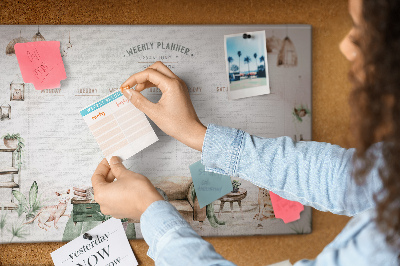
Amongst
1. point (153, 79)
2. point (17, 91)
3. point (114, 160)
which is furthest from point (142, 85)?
point (17, 91)

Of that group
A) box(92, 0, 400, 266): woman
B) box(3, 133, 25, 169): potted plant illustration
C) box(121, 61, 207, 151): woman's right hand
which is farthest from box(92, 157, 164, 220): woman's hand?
box(3, 133, 25, 169): potted plant illustration

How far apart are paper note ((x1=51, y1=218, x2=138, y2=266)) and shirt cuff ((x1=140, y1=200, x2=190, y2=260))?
0.29 metres

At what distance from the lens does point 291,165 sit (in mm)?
541

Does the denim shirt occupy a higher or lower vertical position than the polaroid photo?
lower

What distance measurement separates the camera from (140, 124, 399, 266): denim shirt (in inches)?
16.6

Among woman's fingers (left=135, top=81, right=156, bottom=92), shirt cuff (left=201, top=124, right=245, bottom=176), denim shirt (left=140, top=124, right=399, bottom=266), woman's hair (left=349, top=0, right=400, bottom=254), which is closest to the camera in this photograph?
woman's hair (left=349, top=0, right=400, bottom=254)

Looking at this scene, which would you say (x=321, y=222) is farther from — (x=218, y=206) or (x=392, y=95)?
(x=392, y=95)

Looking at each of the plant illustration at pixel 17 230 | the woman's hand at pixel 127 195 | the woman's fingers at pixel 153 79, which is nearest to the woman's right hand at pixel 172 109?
the woman's fingers at pixel 153 79

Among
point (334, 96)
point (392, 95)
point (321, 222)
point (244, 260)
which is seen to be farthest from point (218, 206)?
point (392, 95)

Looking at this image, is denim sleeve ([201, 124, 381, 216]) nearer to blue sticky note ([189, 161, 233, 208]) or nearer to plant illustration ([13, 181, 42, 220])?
blue sticky note ([189, 161, 233, 208])

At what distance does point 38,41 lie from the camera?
69cm

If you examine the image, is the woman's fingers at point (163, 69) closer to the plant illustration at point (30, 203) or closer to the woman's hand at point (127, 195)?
the woman's hand at point (127, 195)

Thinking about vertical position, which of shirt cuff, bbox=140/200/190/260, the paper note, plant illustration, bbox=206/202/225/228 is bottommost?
the paper note

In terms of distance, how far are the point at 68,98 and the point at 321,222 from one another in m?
0.62
